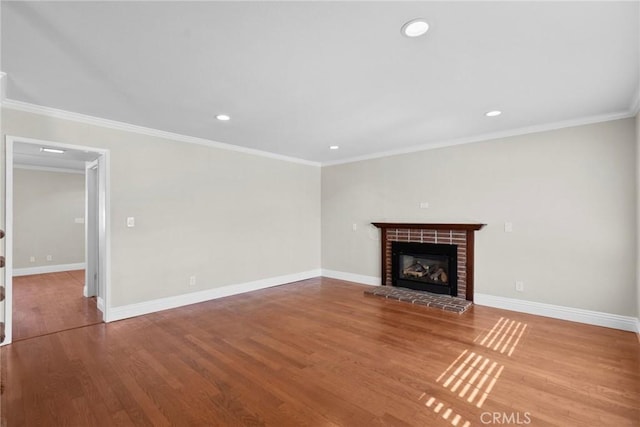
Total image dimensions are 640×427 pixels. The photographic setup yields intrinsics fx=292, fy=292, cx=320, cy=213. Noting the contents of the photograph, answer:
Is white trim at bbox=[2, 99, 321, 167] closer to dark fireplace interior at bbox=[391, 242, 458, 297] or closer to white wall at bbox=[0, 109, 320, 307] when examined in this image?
white wall at bbox=[0, 109, 320, 307]

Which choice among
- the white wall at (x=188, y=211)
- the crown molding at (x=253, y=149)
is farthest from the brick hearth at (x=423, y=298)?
the crown molding at (x=253, y=149)

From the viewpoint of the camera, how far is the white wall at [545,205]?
337 centimetres

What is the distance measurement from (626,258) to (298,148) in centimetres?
455

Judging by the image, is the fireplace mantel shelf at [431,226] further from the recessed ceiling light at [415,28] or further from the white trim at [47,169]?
the white trim at [47,169]

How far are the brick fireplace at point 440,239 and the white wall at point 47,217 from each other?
7.46 m

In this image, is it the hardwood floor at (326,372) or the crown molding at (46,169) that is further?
the crown molding at (46,169)

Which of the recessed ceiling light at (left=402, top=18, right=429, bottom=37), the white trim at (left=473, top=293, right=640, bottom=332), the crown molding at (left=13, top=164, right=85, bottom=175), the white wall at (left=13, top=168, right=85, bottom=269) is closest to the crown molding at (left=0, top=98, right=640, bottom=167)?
the white trim at (left=473, top=293, right=640, bottom=332)

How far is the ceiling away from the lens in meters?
1.73

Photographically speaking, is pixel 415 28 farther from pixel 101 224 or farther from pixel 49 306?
pixel 49 306

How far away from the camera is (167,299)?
412 cm

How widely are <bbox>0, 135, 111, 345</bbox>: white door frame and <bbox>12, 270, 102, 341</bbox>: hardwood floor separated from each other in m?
0.31

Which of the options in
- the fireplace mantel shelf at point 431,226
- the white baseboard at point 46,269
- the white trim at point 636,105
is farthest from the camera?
the white baseboard at point 46,269

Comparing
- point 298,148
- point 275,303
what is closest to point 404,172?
point 298,148

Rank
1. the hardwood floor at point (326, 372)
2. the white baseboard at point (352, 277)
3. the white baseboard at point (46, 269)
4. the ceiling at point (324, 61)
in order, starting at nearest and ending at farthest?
the ceiling at point (324, 61) < the hardwood floor at point (326, 372) < the white baseboard at point (352, 277) < the white baseboard at point (46, 269)
